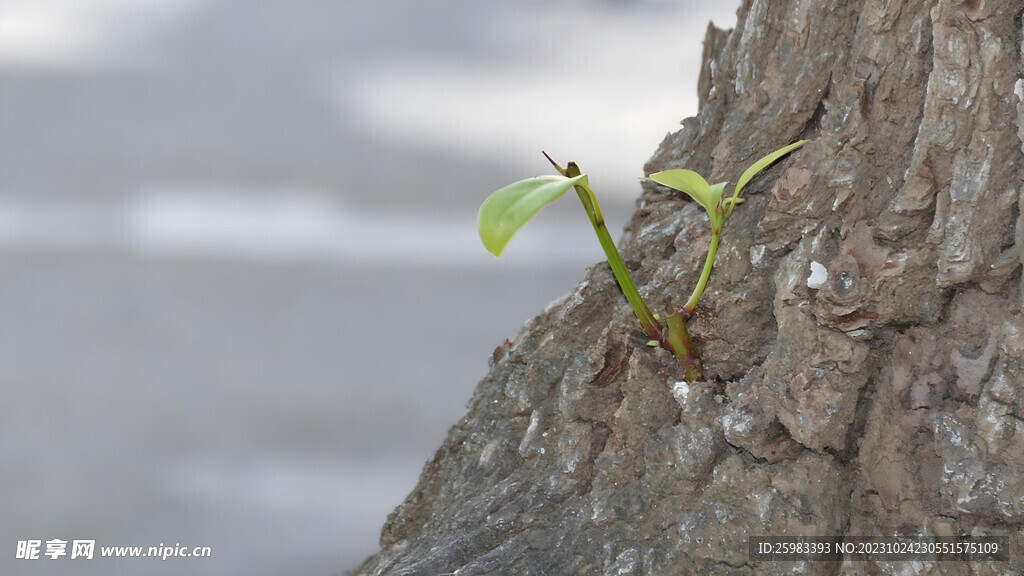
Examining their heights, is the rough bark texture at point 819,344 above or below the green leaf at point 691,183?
below

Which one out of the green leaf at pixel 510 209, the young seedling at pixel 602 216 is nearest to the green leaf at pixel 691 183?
the young seedling at pixel 602 216

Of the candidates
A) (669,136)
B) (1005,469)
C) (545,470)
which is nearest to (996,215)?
(1005,469)

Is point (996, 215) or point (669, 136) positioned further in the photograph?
point (669, 136)

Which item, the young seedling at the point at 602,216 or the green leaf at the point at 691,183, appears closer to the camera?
the young seedling at the point at 602,216

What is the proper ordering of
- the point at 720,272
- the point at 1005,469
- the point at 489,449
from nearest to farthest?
the point at 1005,469
the point at 720,272
the point at 489,449

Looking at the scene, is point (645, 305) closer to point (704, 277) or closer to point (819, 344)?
point (704, 277)

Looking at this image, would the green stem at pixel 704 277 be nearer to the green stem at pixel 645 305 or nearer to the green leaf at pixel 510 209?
the green stem at pixel 645 305

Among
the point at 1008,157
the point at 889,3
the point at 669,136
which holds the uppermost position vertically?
the point at 669,136

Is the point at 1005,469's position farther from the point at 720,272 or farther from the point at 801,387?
the point at 720,272
